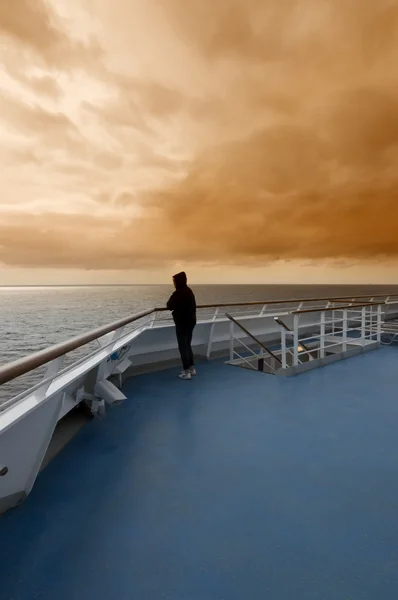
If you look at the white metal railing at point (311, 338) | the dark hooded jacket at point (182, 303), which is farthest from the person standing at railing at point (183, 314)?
the white metal railing at point (311, 338)

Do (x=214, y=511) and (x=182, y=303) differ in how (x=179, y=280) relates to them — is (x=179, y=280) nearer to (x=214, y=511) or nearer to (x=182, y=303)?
(x=182, y=303)

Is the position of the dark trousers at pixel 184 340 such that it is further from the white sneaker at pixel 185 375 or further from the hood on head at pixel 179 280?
the hood on head at pixel 179 280

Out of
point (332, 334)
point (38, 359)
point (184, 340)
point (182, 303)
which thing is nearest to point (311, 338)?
point (332, 334)

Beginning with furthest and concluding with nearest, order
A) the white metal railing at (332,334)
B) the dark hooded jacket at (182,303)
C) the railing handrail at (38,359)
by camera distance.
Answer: the white metal railing at (332,334) < the dark hooded jacket at (182,303) < the railing handrail at (38,359)

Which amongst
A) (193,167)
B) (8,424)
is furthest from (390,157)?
(8,424)

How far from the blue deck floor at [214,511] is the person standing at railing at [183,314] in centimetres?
142

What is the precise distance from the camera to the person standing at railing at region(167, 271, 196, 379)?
4.95m

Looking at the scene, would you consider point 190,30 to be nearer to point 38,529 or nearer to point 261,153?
point 261,153

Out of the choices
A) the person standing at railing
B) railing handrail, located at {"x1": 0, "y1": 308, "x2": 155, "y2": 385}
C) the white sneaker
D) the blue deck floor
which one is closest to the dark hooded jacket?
the person standing at railing

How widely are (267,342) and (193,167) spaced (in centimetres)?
1085

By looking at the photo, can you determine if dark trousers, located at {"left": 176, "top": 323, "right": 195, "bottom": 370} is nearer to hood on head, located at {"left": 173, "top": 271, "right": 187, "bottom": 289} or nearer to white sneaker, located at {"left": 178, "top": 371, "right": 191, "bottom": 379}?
white sneaker, located at {"left": 178, "top": 371, "right": 191, "bottom": 379}

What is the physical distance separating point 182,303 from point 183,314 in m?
0.18

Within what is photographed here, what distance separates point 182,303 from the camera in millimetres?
4938

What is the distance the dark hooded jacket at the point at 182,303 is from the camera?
4941mm
